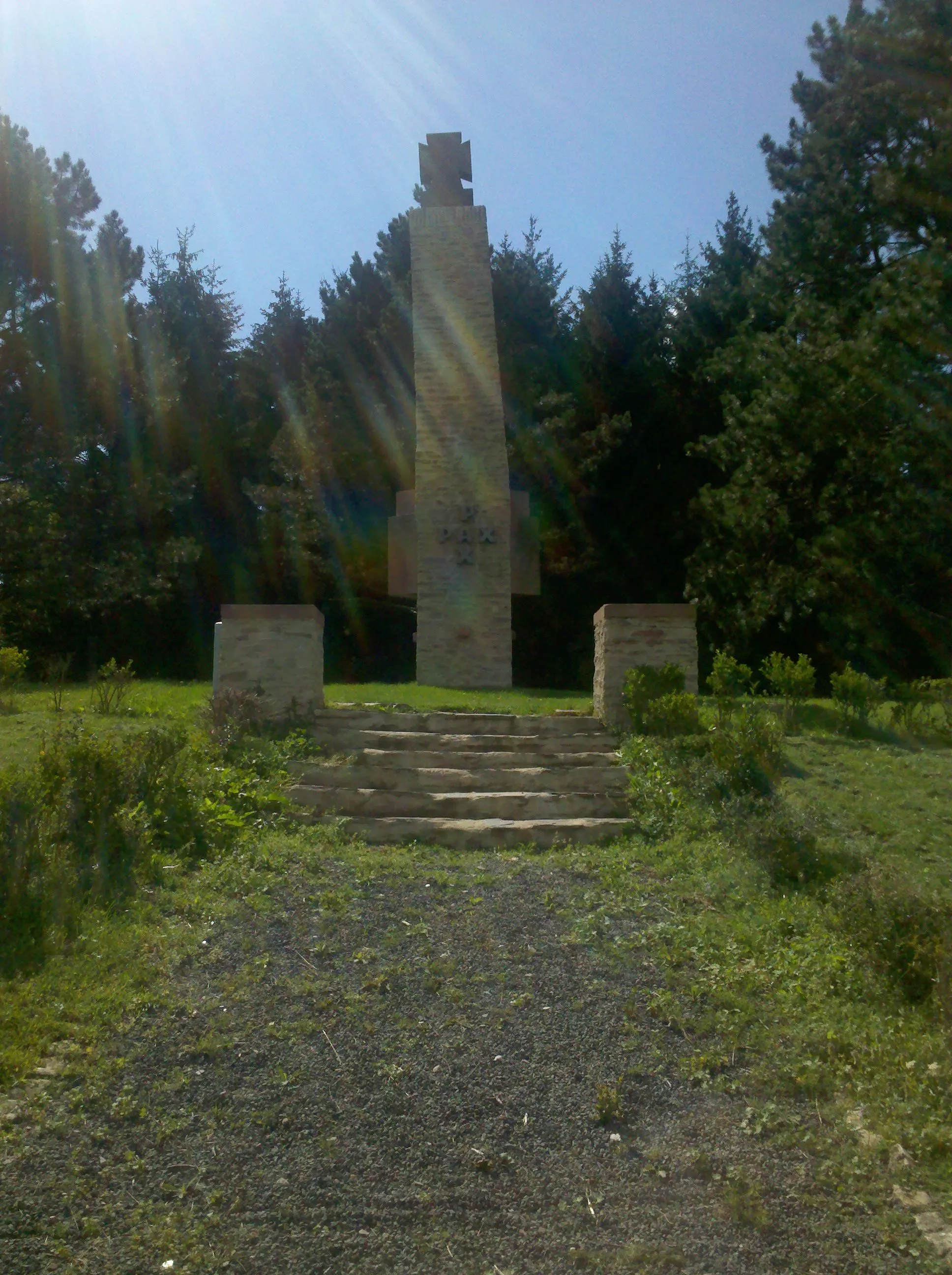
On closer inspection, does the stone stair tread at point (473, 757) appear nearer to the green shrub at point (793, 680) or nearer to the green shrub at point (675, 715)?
the green shrub at point (675, 715)

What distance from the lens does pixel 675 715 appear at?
26.7ft

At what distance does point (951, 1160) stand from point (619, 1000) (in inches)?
55.8

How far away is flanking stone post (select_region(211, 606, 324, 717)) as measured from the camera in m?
8.62

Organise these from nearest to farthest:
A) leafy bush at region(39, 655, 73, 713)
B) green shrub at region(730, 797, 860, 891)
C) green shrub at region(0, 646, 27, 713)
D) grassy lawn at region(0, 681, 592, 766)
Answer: green shrub at region(730, 797, 860, 891), grassy lawn at region(0, 681, 592, 766), leafy bush at region(39, 655, 73, 713), green shrub at region(0, 646, 27, 713)

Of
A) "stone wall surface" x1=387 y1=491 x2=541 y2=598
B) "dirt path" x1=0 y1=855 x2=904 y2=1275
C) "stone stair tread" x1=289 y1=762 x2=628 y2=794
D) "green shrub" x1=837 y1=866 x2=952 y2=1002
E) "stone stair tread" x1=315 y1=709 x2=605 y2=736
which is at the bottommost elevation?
"dirt path" x1=0 y1=855 x2=904 y2=1275

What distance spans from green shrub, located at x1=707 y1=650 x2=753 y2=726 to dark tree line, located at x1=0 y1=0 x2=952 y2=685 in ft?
17.6

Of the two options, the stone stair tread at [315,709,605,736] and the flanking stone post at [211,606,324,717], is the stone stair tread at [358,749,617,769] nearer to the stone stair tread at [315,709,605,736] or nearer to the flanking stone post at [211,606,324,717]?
the stone stair tread at [315,709,605,736]

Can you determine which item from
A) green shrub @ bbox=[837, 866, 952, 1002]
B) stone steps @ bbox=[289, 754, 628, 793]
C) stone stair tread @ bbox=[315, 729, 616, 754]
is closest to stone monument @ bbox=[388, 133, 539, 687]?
stone stair tread @ bbox=[315, 729, 616, 754]

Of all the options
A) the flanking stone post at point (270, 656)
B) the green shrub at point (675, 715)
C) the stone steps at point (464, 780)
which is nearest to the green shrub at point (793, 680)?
the green shrub at point (675, 715)

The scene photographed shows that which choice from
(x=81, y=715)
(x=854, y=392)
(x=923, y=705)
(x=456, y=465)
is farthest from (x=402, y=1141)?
(x=854, y=392)

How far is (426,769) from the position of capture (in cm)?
757

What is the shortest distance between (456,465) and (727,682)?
625 centimetres

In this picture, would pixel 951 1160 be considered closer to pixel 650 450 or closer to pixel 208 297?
pixel 650 450

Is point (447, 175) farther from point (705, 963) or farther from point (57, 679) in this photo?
point (705, 963)
